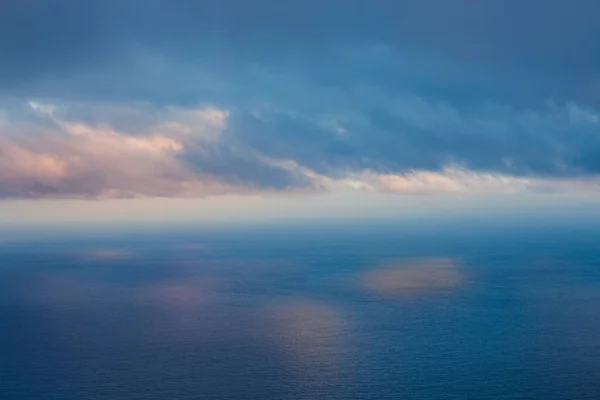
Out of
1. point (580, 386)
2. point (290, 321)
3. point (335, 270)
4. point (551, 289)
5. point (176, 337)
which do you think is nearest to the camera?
point (580, 386)

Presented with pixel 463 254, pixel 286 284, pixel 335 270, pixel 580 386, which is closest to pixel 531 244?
pixel 463 254

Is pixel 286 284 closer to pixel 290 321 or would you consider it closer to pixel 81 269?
pixel 290 321

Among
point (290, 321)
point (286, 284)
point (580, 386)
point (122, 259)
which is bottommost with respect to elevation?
point (580, 386)

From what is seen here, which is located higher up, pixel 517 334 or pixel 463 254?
pixel 463 254

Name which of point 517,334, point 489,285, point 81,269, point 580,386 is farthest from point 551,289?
point 81,269

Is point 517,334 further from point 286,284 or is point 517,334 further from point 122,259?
point 122,259

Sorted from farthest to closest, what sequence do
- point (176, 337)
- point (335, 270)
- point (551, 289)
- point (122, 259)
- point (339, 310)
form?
point (122, 259) < point (335, 270) < point (551, 289) < point (339, 310) < point (176, 337)

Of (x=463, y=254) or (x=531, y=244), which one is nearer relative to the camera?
(x=463, y=254)
